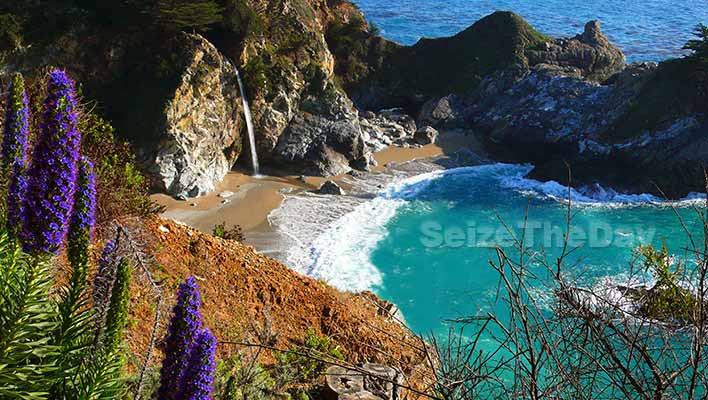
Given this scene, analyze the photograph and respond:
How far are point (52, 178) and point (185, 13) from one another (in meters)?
22.5

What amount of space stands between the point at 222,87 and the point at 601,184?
57.5 feet

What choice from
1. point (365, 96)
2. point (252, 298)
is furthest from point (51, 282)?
point (365, 96)

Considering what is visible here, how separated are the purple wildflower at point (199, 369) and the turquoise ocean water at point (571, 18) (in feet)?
178

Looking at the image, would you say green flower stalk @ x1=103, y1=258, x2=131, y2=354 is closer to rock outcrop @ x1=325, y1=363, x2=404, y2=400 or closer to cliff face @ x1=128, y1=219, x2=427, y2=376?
rock outcrop @ x1=325, y1=363, x2=404, y2=400

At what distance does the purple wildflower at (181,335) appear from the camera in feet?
11.4

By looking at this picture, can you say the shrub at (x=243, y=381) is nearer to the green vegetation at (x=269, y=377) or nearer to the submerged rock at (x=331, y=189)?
the green vegetation at (x=269, y=377)

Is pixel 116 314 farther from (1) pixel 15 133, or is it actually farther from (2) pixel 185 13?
(2) pixel 185 13

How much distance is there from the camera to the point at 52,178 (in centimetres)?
385

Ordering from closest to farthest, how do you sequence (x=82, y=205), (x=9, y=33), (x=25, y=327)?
(x=25, y=327) < (x=82, y=205) < (x=9, y=33)

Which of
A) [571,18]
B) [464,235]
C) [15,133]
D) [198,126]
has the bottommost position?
[464,235]

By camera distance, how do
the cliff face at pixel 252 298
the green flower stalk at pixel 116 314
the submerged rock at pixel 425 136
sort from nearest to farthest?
1. the green flower stalk at pixel 116 314
2. the cliff face at pixel 252 298
3. the submerged rock at pixel 425 136

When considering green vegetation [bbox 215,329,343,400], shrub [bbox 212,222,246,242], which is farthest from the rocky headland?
green vegetation [bbox 215,329,343,400]

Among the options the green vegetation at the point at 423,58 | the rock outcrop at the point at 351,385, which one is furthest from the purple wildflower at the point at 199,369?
the green vegetation at the point at 423,58

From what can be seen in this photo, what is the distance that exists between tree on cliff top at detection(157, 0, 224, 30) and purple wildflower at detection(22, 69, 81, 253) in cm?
2183
